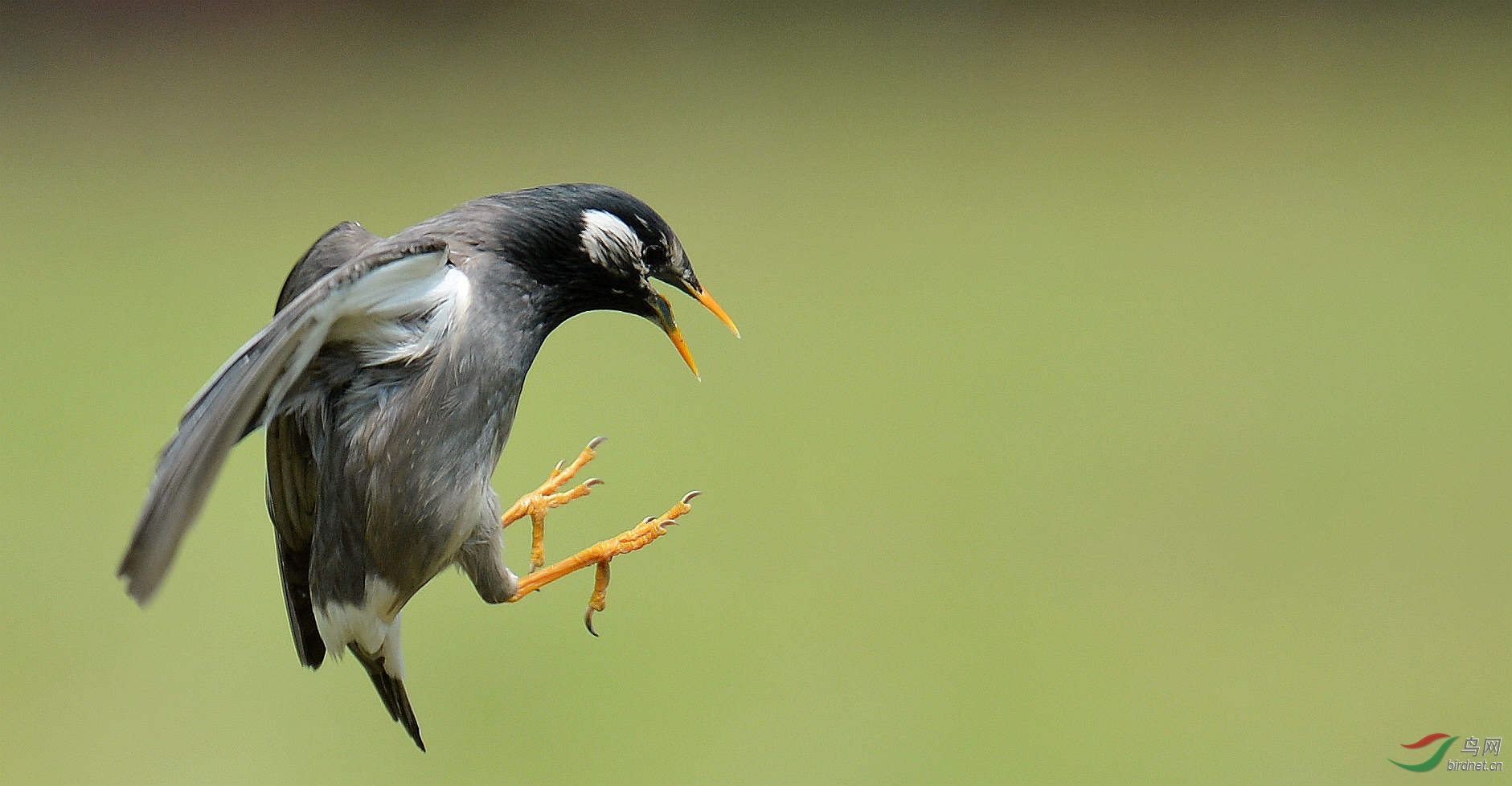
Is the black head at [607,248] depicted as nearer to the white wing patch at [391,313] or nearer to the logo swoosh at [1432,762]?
the white wing patch at [391,313]

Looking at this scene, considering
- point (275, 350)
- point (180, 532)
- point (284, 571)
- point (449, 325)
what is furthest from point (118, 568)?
point (284, 571)

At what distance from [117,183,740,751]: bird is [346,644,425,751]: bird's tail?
0.24 ft

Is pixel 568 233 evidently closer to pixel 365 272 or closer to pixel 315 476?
pixel 365 272

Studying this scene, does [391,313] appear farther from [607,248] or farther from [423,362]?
[607,248]

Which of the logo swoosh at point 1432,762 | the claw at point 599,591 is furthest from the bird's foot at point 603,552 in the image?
the logo swoosh at point 1432,762

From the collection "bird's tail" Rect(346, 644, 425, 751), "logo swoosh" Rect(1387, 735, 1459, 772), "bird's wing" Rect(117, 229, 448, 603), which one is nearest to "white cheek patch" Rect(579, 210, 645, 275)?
"bird's wing" Rect(117, 229, 448, 603)

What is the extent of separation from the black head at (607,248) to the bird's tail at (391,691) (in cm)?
39

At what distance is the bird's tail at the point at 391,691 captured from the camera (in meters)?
1.06

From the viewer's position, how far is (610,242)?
875 mm

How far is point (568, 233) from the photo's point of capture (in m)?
0.87

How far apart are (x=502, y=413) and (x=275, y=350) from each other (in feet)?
0.63

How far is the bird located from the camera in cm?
81

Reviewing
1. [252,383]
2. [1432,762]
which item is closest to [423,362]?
[252,383]

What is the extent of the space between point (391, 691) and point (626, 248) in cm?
49
